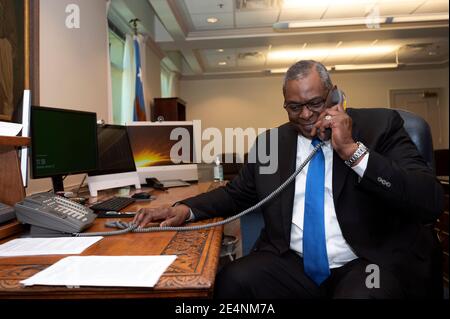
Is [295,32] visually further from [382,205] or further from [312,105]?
[382,205]

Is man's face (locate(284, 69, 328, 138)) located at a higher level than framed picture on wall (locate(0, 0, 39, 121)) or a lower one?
lower

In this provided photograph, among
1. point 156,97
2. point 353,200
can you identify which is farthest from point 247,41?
point 353,200

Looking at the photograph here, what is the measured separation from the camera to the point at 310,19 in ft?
17.4

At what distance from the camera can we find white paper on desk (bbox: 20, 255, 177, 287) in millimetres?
694

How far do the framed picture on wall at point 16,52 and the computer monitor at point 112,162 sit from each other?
465 millimetres

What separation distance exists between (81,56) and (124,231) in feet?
7.55

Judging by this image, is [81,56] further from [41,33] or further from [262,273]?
[262,273]

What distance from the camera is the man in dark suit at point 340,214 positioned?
106 cm

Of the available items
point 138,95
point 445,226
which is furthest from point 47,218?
point 138,95

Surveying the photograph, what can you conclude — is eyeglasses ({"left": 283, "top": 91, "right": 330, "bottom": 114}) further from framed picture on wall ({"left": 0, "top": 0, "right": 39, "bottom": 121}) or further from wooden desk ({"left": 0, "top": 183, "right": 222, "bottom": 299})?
framed picture on wall ({"left": 0, "top": 0, "right": 39, "bottom": 121})

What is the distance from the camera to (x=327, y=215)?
121cm

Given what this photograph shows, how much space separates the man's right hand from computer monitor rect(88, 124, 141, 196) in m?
0.82

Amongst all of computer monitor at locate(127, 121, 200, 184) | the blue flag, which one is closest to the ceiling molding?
the blue flag

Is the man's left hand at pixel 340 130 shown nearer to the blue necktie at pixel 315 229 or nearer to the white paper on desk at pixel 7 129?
the blue necktie at pixel 315 229
